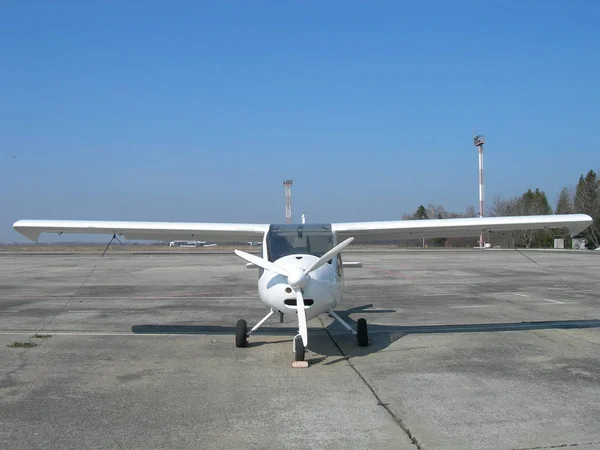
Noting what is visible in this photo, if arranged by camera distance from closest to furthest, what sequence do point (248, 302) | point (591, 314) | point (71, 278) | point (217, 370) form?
point (217, 370) → point (591, 314) → point (248, 302) → point (71, 278)

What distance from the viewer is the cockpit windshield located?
8.69m

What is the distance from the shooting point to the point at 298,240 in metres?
8.97

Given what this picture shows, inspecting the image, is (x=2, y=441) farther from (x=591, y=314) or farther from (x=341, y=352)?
(x=591, y=314)

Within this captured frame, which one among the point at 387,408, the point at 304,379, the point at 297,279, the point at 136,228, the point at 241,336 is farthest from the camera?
the point at 136,228

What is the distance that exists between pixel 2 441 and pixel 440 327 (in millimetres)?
8430

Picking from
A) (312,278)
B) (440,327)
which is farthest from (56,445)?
(440,327)

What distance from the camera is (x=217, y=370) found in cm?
744

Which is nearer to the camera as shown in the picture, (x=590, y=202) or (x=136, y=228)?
(x=136, y=228)

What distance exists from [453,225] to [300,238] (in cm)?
365

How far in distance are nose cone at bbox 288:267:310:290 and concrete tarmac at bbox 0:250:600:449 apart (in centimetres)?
120

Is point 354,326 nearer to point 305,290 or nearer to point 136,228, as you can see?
point 305,290

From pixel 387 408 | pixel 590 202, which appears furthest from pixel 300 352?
pixel 590 202

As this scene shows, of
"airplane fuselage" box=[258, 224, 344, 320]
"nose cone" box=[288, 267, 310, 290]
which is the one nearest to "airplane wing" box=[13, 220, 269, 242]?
"airplane fuselage" box=[258, 224, 344, 320]

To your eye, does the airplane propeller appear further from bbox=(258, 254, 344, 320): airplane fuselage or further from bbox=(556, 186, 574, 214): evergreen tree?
bbox=(556, 186, 574, 214): evergreen tree
